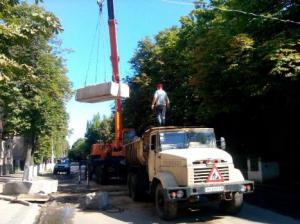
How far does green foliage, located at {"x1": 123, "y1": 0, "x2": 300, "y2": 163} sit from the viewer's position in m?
18.6

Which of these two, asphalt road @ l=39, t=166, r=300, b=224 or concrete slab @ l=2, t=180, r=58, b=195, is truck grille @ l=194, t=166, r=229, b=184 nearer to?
asphalt road @ l=39, t=166, r=300, b=224

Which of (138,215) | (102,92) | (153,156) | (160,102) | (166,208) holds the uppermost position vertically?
(102,92)

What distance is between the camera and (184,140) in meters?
13.3

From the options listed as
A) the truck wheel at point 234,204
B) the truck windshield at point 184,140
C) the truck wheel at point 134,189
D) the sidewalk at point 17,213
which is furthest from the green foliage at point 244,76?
the sidewalk at point 17,213

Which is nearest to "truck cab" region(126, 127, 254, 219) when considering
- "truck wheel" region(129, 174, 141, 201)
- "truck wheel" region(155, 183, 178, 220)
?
"truck wheel" region(155, 183, 178, 220)

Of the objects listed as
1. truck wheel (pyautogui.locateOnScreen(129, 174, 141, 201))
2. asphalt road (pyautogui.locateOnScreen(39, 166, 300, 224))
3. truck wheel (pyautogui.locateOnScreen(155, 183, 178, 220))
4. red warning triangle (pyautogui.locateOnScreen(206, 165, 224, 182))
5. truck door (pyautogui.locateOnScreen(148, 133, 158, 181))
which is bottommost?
asphalt road (pyautogui.locateOnScreen(39, 166, 300, 224))

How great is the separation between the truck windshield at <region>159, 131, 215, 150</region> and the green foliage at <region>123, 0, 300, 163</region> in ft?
18.3

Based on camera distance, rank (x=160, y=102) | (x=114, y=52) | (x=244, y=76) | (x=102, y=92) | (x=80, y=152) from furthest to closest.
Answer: (x=80, y=152) → (x=114, y=52) → (x=244, y=76) → (x=102, y=92) → (x=160, y=102)

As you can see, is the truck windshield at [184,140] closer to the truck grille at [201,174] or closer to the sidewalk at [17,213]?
the truck grille at [201,174]

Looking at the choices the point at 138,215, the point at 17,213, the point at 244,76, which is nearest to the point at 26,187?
the point at 17,213

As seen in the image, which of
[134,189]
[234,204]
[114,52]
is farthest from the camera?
[114,52]

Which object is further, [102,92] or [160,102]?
[102,92]

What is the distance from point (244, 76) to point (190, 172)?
361 inches

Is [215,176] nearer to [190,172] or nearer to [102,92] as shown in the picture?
[190,172]
